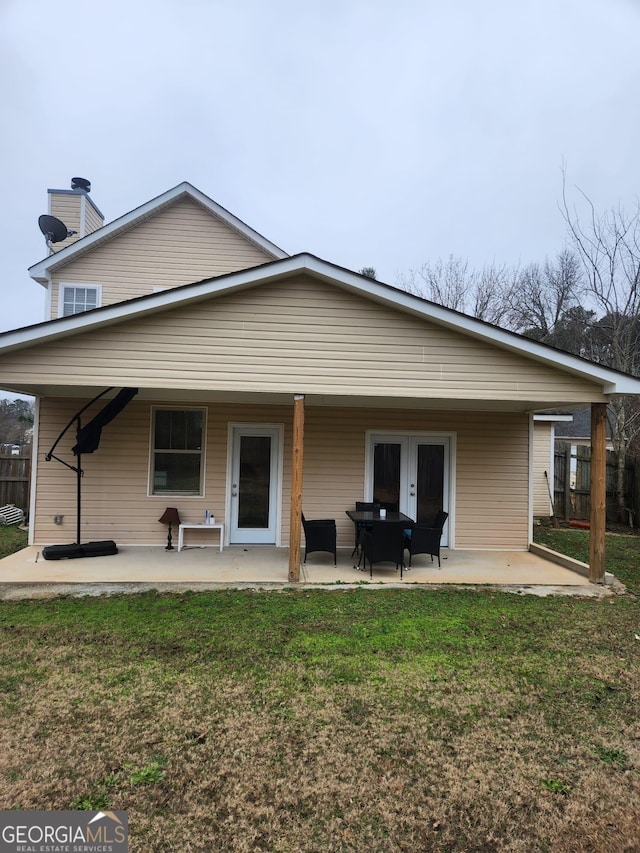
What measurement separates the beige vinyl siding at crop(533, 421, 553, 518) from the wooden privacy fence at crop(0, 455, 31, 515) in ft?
43.8

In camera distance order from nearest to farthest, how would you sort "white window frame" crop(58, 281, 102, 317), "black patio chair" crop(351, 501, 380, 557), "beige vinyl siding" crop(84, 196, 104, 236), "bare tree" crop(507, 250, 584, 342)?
1. "black patio chair" crop(351, 501, 380, 557)
2. "white window frame" crop(58, 281, 102, 317)
3. "beige vinyl siding" crop(84, 196, 104, 236)
4. "bare tree" crop(507, 250, 584, 342)

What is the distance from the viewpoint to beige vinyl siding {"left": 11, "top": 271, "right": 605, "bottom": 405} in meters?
6.08

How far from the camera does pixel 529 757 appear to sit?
2.81 meters

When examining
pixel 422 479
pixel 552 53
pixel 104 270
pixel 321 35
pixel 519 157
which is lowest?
pixel 422 479

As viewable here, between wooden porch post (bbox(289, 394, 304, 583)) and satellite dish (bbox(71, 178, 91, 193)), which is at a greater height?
satellite dish (bbox(71, 178, 91, 193))

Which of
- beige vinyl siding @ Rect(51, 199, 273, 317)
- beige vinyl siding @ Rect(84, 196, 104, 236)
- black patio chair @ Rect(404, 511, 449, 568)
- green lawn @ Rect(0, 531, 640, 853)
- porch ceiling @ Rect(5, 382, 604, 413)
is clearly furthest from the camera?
beige vinyl siding @ Rect(84, 196, 104, 236)

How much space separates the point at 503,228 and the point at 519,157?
8.44 meters

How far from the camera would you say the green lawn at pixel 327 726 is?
231cm

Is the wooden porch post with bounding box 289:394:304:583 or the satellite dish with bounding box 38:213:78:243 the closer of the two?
the wooden porch post with bounding box 289:394:304:583

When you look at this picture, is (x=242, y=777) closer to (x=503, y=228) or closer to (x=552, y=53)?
(x=552, y=53)

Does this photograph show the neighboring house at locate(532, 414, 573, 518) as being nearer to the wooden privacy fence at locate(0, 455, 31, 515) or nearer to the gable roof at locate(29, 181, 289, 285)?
the gable roof at locate(29, 181, 289, 285)

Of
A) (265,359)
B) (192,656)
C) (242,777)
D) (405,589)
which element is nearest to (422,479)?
(405,589)

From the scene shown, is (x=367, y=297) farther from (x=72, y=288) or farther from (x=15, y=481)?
(x=15, y=481)

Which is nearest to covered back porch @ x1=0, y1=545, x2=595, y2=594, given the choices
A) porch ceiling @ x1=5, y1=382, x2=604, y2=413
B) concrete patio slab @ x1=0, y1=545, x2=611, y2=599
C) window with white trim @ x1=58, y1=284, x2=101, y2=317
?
concrete patio slab @ x1=0, y1=545, x2=611, y2=599
